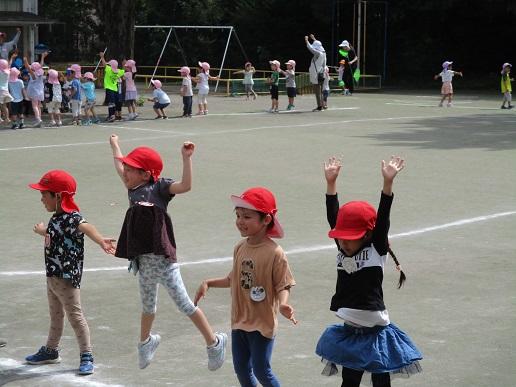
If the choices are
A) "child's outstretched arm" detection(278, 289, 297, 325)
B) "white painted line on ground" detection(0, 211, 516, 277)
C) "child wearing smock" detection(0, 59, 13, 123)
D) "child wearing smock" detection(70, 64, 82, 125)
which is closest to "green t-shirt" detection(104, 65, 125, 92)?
"child wearing smock" detection(70, 64, 82, 125)

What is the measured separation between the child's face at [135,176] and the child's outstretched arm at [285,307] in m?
1.68

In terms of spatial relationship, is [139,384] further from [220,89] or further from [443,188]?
[220,89]

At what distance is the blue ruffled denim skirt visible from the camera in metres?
5.54

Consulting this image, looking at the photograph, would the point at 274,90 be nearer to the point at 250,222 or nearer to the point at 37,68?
the point at 37,68

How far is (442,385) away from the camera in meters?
6.96

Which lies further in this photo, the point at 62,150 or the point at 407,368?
the point at 62,150

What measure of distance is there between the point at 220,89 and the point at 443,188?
2972cm

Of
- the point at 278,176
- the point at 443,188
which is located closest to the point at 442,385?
the point at 443,188

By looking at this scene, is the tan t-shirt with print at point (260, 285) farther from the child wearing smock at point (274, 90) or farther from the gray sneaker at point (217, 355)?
the child wearing smock at point (274, 90)

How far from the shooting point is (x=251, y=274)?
606 centimetres

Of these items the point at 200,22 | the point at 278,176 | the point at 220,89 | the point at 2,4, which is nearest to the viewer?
the point at 278,176

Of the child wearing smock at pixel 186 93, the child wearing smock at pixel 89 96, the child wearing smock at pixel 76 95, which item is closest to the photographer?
the child wearing smock at pixel 76 95

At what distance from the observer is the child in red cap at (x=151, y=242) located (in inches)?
278

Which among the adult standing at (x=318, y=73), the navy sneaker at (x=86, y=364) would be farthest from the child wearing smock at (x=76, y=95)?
the navy sneaker at (x=86, y=364)
